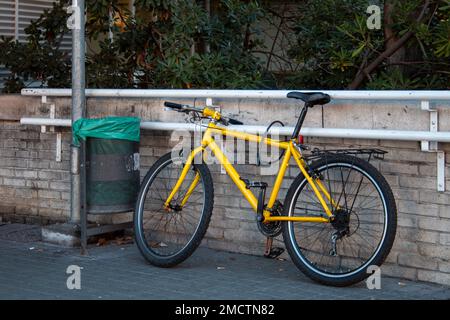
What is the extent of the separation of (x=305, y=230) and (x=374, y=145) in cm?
88

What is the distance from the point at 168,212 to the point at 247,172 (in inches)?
29.6

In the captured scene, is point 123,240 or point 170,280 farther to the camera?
point 123,240

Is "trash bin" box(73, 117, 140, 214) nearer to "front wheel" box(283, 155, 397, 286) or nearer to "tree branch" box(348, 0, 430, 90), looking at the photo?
"front wheel" box(283, 155, 397, 286)

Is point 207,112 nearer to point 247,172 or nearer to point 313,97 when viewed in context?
point 247,172

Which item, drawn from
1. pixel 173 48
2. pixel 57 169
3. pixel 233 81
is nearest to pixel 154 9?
pixel 173 48

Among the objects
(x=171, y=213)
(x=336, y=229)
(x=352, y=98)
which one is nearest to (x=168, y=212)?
(x=171, y=213)

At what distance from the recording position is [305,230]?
7188mm

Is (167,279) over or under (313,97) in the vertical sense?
under

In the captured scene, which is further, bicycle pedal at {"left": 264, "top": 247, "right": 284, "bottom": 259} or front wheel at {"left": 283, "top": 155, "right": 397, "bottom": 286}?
bicycle pedal at {"left": 264, "top": 247, "right": 284, "bottom": 259}

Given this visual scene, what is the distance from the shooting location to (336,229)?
21.6ft

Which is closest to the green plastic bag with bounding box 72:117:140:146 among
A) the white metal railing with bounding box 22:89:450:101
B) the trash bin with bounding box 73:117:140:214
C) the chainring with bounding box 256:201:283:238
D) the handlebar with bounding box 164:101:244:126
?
the trash bin with bounding box 73:117:140:214

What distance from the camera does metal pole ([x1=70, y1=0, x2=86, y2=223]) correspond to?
796cm

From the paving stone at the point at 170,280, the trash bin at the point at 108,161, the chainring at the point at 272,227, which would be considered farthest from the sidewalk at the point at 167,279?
the trash bin at the point at 108,161
